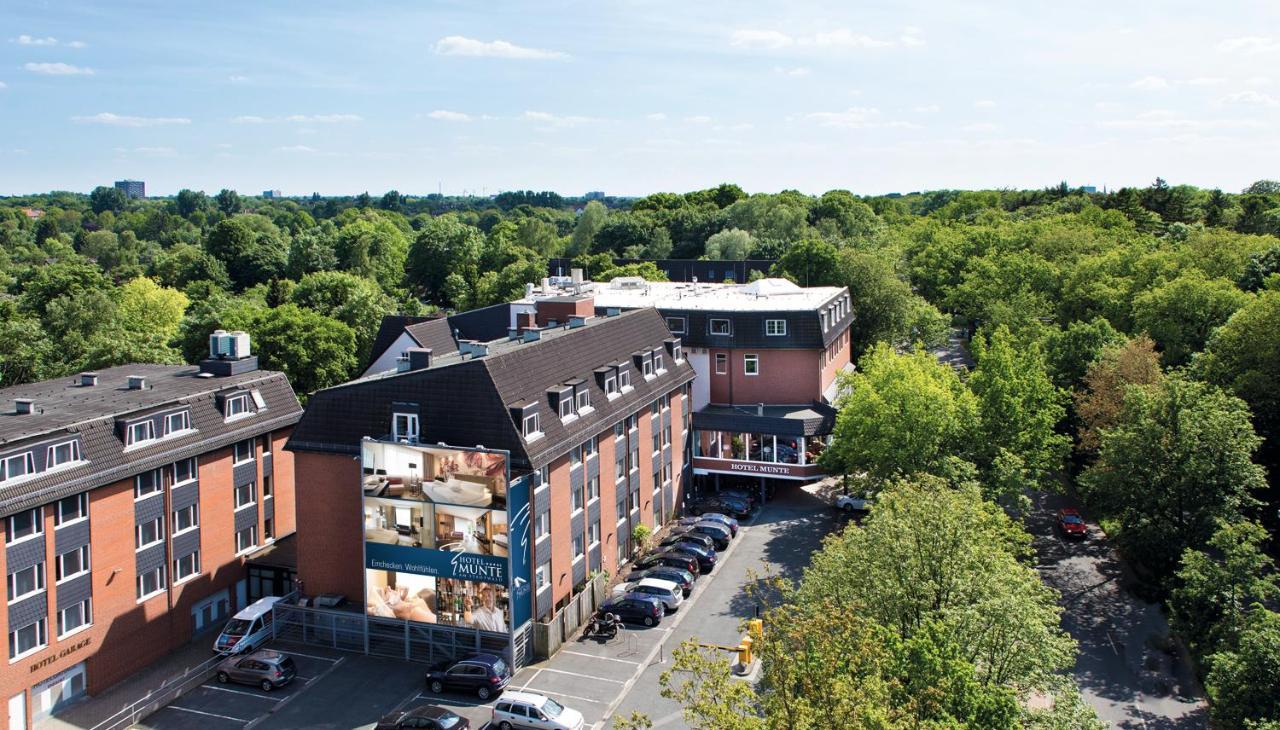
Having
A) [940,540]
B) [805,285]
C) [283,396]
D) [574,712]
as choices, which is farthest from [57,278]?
[940,540]

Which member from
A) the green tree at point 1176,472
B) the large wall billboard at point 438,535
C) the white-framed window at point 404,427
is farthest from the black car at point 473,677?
the green tree at point 1176,472

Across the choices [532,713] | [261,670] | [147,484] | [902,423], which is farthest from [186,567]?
[902,423]

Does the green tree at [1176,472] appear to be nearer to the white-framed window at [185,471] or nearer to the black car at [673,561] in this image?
the black car at [673,561]

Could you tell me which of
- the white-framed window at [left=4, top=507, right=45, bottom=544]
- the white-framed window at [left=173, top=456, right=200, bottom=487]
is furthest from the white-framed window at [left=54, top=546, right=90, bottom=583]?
the white-framed window at [left=173, top=456, right=200, bottom=487]

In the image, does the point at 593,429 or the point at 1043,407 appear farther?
the point at 1043,407

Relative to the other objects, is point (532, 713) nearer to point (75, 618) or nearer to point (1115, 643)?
point (75, 618)

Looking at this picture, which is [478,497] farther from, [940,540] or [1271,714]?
[1271,714]
